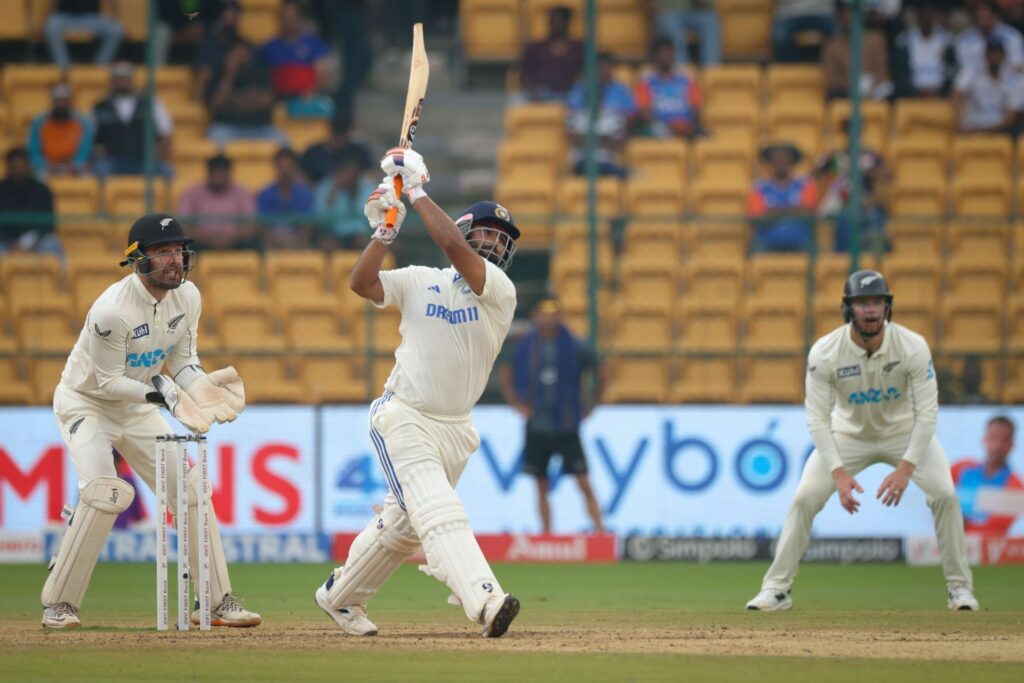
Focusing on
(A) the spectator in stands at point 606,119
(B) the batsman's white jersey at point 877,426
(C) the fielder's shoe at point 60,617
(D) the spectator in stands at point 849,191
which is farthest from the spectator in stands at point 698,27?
(C) the fielder's shoe at point 60,617

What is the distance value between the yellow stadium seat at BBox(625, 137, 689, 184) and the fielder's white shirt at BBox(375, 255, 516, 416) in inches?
356

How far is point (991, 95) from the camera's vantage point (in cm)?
1705

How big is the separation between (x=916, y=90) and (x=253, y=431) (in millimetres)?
8113

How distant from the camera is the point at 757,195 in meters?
16.1

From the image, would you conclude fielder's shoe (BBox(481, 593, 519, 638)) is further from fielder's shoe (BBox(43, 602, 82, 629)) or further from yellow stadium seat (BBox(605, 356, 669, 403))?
yellow stadium seat (BBox(605, 356, 669, 403))

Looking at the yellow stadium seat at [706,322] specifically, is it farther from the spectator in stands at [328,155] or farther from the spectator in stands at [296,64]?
the spectator in stands at [296,64]

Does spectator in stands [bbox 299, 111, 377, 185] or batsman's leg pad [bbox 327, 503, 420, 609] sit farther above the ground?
spectator in stands [bbox 299, 111, 377, 185]

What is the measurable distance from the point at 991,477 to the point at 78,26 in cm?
1074

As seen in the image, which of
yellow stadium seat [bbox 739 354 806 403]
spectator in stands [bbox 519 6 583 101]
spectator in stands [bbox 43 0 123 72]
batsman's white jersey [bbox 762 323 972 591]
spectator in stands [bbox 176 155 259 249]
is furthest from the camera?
spectator in stands [bbox 43 0 123 72]

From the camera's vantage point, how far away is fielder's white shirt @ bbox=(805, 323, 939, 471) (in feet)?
32.2

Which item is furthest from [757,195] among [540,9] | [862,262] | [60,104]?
[60,104]

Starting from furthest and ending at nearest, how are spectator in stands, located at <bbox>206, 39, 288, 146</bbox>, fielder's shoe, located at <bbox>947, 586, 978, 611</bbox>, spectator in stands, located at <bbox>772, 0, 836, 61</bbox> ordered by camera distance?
spectator in stands, located at <bbox>772, 0, 836, 61</bbox> → spectator in stands, located at <bbox>206, 39, 288, 146</bbox> → fielder's shoe, located at <bbox>947, 586, 978, 611</bbox>

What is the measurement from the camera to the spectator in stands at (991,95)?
1689 centimetres

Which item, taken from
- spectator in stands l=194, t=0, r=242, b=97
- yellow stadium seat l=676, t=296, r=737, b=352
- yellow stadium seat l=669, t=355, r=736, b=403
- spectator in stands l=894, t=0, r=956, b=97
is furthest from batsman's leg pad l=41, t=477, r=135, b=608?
spectator in stands l=894, t=0, r=956, b=97
